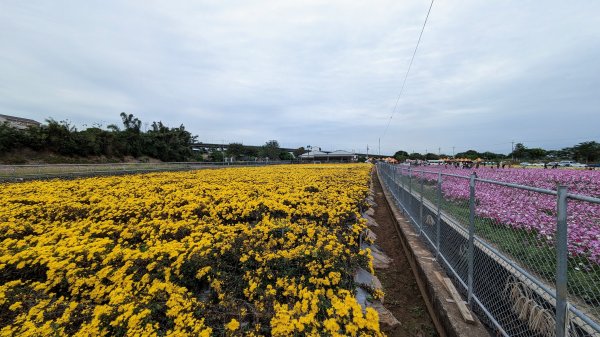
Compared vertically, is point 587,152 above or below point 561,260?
above

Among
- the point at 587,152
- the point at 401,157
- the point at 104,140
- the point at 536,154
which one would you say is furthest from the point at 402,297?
the point at 401,157

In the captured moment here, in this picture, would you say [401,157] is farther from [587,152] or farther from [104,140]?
[104,140]

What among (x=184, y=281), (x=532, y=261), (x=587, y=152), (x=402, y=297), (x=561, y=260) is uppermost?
(x=587, y=152)

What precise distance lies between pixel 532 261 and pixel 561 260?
71 cm

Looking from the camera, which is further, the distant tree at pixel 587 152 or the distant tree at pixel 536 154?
the distant tree at pixel 536 154

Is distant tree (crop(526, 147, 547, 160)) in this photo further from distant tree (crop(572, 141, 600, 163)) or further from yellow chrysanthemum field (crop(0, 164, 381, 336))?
yellow chrysanthemum field (crop(0, 164, 381, 336))

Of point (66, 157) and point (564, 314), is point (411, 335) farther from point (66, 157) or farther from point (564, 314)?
point (66, 157)

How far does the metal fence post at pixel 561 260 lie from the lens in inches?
67.2

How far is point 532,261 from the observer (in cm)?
237

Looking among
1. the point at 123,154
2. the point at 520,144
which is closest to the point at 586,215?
the point at 123,154

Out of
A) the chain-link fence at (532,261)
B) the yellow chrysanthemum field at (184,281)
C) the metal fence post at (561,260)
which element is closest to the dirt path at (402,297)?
the chain-link fence at (532,261)

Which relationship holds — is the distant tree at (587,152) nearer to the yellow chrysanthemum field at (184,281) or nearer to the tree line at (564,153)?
the tree line at (564,153)

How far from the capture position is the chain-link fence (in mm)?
1849

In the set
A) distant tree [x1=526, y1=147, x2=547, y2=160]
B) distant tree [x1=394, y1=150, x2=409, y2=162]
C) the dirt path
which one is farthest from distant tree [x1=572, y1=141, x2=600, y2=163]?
the dirt path
